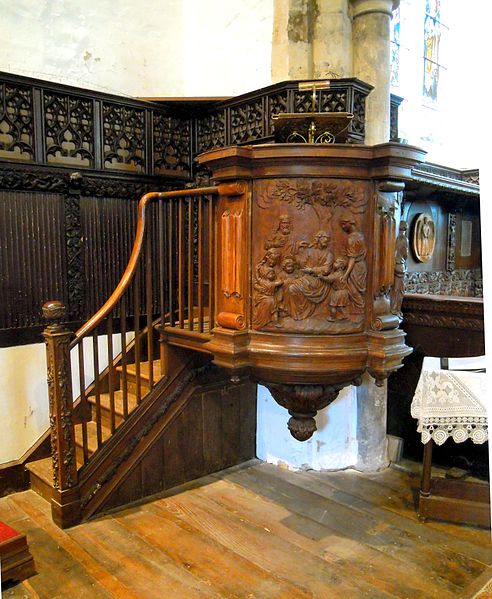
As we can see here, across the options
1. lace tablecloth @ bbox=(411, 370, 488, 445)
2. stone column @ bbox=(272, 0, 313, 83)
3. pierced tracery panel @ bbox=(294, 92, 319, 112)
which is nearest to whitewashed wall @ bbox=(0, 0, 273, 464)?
stone column @ bbox=(272, 0, 313, 83)

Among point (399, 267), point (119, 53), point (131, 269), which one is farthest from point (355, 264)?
point (119, 53)

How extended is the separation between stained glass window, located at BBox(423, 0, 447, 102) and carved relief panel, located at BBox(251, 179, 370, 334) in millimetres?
3783

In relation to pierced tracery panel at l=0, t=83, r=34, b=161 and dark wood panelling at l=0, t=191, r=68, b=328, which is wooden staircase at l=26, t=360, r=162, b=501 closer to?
dark wood panelling at l=0, t=191, r=68, b=328

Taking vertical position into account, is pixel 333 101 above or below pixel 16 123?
above

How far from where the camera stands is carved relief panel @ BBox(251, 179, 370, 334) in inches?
86.3

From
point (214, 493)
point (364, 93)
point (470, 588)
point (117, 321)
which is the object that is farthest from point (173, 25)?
point (470, 588)

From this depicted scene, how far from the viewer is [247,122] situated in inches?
140

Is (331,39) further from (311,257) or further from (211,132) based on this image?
(311,257)

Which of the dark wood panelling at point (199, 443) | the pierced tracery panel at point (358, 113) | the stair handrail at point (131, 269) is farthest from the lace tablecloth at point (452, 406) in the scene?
the pierced tracery panel at point (358, 113)

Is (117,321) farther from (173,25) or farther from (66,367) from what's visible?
(173,25)

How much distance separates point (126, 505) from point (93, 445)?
1.31 feet

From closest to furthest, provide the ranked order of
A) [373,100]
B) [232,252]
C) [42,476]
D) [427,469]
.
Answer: [232,252] → [427,469] → [42,476] → [373,100]

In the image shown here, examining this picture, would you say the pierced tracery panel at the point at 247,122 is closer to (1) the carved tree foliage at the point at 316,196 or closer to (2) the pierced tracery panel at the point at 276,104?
(2) the pierced tracery panel at the point at 276,104

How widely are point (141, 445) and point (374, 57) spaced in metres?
2.92
